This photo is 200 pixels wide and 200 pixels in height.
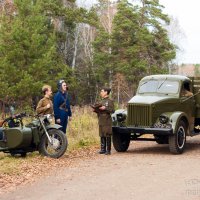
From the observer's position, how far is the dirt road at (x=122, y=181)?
25.8ft

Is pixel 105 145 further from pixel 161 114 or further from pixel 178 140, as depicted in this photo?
pixel 178 140

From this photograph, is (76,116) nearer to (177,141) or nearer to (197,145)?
(197,145)

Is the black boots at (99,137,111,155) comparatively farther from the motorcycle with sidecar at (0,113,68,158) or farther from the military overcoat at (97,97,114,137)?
the motorcycle with sidecar at (0,113,68,158)

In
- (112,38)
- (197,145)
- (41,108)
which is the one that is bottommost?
(197,145)

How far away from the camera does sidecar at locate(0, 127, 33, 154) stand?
1159 cm

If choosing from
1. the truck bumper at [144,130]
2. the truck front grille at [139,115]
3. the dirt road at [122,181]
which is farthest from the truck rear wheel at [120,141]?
the dirt road at [122,181]

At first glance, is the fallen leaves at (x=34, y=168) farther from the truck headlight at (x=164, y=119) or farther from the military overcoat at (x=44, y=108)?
the truck headlight at (x=164, y=119)

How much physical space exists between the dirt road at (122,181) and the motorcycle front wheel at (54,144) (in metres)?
0.61

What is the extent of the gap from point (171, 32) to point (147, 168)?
59995 mm

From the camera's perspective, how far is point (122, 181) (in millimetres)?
8977

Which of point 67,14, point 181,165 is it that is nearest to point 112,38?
point 67,14

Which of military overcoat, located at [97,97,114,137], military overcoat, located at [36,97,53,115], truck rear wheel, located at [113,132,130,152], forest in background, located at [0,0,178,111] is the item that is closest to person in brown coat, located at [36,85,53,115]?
military overcoat, located at [36,97,53,115]

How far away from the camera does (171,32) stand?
68.9m

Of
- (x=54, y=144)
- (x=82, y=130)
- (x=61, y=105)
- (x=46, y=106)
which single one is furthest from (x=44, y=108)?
(x=82, y=130)
